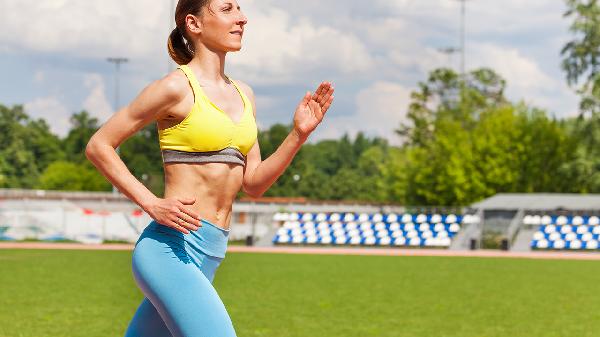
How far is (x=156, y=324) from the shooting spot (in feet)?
13.3

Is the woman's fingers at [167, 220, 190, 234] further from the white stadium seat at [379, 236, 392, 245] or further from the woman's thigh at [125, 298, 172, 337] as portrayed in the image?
the white stadium seat at [379, 236, 392, 245]

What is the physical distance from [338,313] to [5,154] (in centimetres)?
11250

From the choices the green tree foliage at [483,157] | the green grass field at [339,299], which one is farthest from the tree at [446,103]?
the green grass field at [339,299]

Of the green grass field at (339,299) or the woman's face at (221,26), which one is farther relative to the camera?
the green grass field at (339,299)

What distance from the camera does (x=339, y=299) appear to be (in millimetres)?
16125

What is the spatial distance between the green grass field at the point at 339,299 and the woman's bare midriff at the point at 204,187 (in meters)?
7.20

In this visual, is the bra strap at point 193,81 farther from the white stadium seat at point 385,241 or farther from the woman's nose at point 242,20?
the white stadium seat at point 385,241

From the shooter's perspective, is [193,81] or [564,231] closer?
[193,81]

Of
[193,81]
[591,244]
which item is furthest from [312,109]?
[591,244]

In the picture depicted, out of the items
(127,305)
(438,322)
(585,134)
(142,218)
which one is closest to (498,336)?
(438,322)

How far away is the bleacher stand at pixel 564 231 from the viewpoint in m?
39.7

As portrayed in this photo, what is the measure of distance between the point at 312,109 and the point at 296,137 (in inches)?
5.9

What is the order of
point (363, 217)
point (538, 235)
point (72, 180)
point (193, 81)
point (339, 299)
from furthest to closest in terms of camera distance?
point (72, 180)
point (363, 217)
point (538, 235)
point (339, 299)
point (193, 81)

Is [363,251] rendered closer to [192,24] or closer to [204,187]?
[192,24]
